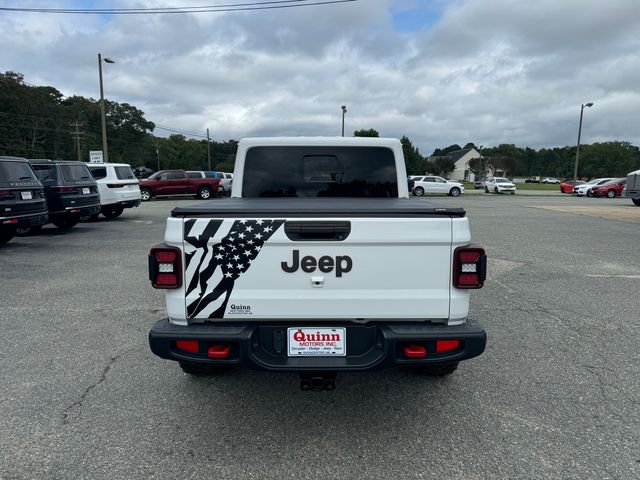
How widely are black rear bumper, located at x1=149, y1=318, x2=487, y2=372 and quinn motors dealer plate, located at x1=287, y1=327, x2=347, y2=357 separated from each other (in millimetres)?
29

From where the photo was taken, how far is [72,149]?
78750 millimetres

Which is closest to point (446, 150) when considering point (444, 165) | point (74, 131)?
point (444, 165)

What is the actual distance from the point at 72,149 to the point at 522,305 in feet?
291

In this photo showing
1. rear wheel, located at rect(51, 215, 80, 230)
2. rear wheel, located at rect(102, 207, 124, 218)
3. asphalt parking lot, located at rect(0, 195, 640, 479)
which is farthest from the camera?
rear wheel, located at rect(102, 207, 124, 218)

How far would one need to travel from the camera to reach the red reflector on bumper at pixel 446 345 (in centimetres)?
256

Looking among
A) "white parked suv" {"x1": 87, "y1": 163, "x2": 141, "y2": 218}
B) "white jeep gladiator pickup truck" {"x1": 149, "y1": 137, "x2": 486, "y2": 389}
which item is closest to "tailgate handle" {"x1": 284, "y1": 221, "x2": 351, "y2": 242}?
"white jeep gladiator pickup truck" {"x1": 149, "y1": 137, "x2": 486, "y2": 389}

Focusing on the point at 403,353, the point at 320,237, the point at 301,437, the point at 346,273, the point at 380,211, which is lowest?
the point at 301,437

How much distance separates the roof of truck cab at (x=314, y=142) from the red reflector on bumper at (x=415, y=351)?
2323 mm

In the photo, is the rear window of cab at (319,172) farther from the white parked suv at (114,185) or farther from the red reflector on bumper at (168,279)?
the white parked suv at (114,185)

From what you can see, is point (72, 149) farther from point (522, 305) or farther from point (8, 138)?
point (522, 305)

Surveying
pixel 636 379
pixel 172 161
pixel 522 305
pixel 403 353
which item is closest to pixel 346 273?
pixel 403 353

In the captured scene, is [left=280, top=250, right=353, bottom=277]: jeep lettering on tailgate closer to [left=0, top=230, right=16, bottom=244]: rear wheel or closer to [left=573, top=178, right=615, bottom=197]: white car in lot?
[left=0, top=230, right=16, bottom=244]: rear wheel

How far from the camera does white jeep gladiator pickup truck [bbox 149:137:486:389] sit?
2.51 m

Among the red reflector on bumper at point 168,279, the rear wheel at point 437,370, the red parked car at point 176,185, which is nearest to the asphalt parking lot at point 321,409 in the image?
the rear wheel at point 437,370
